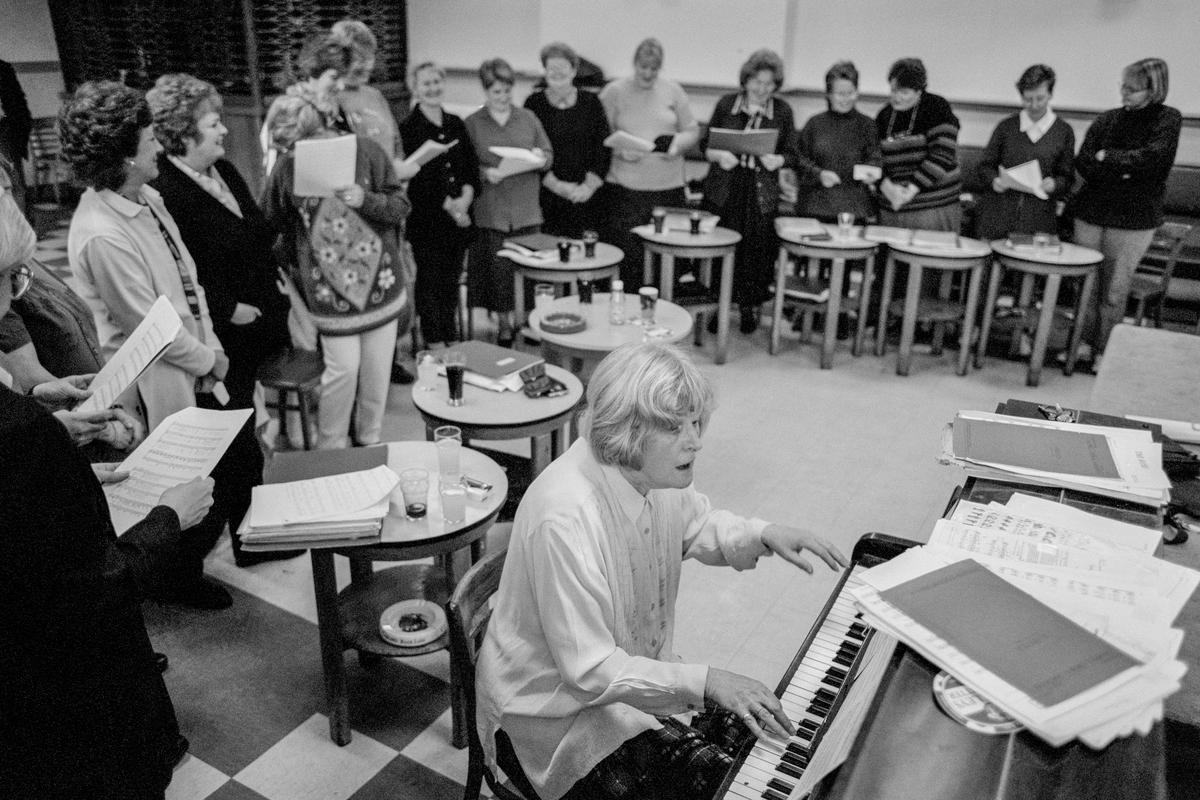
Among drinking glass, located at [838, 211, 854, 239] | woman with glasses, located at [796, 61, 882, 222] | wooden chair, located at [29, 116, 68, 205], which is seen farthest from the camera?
wooden chair, located at [29, 116, 68, 205]

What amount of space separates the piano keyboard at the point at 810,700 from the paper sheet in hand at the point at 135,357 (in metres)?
1.48

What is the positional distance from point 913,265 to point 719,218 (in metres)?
1.24

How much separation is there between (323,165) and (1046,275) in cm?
396

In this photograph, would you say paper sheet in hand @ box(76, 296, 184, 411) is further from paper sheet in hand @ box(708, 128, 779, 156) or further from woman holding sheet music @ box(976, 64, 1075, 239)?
woman holding sheet music @ box(976, 64, 1075, 239)

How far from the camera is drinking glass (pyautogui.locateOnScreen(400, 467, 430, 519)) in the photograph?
2311mm

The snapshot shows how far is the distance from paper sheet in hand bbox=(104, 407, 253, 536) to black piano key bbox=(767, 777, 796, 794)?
1.31m

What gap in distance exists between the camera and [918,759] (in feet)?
3.84

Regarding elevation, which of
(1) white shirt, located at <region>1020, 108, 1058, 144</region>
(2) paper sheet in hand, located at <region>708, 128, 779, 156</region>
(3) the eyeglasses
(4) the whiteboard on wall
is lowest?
(3) the eyeglasses

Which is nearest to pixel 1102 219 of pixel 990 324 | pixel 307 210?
pixel 990 324

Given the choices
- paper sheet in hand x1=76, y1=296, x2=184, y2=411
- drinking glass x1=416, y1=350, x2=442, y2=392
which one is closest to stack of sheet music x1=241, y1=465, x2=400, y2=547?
paper sheet in hand x1=76, y1=296, x2=184, y2=411

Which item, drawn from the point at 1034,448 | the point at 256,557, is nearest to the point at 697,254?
the point at 256,557

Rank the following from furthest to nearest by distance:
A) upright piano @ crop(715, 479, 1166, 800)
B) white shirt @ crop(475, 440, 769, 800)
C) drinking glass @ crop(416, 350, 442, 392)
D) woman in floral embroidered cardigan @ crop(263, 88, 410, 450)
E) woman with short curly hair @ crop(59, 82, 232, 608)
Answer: woman in floral embroidered cardigan @ crop(263, 88, 410, 450)
drinking glass @ crop(416, 350, 442, 392)
woman with short curly hair @ crop(59, 82, 232, 608)
white shirt @ crop(475, 440, 769, 800)
upright piano @ crop(715, 479, 1166, 800)

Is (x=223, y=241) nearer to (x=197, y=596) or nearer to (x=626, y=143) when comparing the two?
(x=197, y=596)

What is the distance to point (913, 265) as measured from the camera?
5.11m
